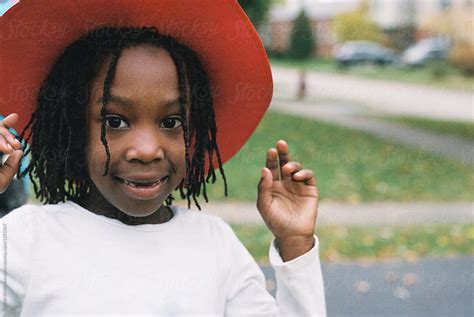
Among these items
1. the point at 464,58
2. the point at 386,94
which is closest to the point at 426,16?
the point at 464,58

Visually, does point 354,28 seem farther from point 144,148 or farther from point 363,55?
point 144,148

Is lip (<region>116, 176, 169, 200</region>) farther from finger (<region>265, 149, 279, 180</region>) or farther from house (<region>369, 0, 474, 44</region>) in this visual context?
house (<region>369, 0, 474, 44</region>)

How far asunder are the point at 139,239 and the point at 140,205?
9 centimetres

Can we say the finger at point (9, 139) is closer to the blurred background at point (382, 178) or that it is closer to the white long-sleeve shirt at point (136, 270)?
the white long-sleeve shirt at point (136, 270)

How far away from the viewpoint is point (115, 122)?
173 cm

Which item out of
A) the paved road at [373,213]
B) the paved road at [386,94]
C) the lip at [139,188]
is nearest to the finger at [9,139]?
the lip at [139,188]

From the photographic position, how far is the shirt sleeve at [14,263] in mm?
1670

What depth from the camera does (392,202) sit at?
298 inches

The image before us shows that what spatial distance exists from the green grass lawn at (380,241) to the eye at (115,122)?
12.3 ft

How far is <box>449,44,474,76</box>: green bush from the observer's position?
74.3 feet

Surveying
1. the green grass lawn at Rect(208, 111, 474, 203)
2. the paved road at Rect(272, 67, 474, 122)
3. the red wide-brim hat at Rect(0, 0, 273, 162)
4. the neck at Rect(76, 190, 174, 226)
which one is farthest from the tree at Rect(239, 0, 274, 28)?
the neck at Rect(76, 190, 174, 226)

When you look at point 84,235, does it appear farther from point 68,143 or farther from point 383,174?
point 383,174

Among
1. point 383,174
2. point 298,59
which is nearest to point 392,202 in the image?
point 383,174

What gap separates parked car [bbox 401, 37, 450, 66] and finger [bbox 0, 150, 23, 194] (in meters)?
25.6
